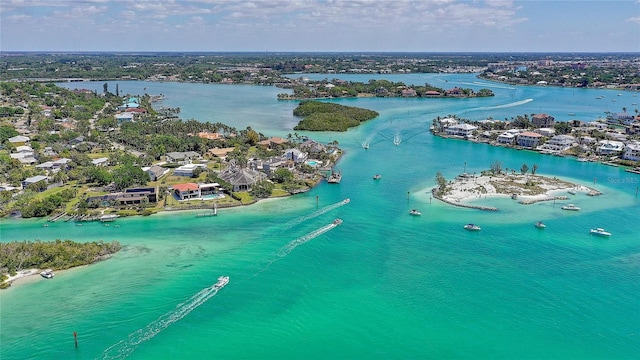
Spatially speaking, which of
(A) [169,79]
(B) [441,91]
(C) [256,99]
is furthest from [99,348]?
(A) [169,79]

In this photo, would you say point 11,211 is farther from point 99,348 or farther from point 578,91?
point 578,91

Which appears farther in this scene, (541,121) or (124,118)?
(124,118)

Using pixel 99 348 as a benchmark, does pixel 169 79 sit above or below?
above

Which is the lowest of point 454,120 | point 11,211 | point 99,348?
point 99,348

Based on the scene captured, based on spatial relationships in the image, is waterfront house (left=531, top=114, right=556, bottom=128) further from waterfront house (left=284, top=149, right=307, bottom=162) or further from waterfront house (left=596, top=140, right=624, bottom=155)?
waterfront house (left=284, top=149, right=307, bottom=162)

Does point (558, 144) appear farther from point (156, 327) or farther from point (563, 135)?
point (156, 327)

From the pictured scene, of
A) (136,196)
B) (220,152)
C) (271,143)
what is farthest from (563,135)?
(136,196)

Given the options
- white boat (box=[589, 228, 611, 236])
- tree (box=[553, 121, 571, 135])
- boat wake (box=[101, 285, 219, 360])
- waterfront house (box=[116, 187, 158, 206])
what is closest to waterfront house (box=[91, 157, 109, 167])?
waterfront house (box=[116, 187, 158, 206])
